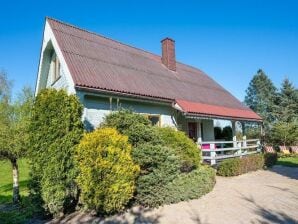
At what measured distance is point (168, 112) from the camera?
15.3 metres

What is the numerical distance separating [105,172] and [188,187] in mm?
2818

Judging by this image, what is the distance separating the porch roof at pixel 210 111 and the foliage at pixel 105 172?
7235 mm

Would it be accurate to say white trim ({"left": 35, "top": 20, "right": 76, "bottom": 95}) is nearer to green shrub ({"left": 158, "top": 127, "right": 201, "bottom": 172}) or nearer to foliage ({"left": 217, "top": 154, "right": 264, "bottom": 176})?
green shrub ({"left": 158, "top": 127, "right": 201, "bottom": 172})

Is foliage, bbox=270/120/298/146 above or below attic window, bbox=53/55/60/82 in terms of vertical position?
below

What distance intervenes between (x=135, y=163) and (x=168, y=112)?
24.0 feet

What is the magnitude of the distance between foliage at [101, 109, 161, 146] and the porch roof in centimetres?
541

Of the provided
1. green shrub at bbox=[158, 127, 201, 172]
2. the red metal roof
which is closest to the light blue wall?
the red metal roof

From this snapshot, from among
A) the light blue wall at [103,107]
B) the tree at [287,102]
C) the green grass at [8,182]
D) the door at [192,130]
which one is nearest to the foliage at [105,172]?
the light blue wall at [103,107]

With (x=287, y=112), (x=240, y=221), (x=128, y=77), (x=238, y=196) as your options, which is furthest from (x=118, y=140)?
(x=287, y=112)

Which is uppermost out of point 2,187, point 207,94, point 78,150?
point 207,94

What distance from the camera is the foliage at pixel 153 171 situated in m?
7.88

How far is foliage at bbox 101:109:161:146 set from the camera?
8.80 metres

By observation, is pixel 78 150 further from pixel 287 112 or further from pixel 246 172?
pixel 287 112

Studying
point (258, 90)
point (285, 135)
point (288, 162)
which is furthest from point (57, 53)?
point (258, 90)
